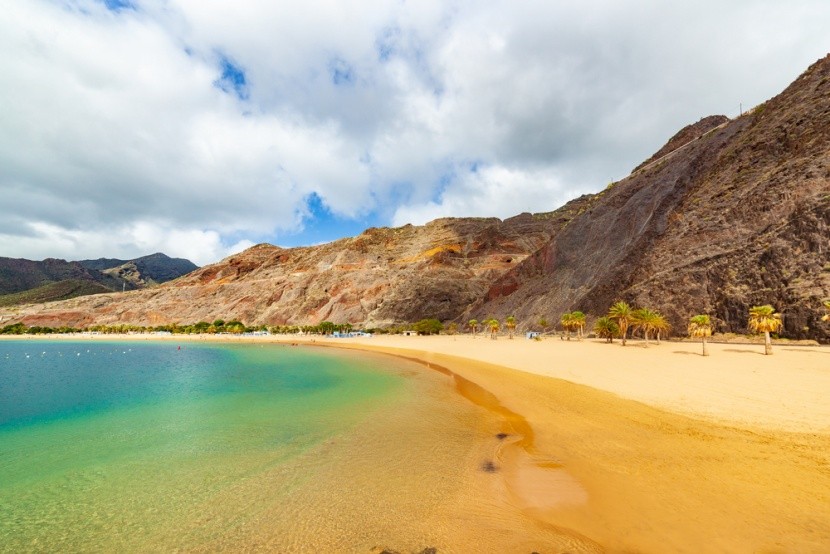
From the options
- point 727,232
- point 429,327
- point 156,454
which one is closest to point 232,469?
point 156,454

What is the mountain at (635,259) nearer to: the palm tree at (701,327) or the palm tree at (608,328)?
the palm tree at (608,328)

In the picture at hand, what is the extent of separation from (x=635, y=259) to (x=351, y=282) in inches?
3179

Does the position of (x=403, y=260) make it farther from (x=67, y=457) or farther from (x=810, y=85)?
(x=67, y=457)

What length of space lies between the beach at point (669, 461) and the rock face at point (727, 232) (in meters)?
16.8

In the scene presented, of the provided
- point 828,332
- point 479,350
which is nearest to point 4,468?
point 479,350

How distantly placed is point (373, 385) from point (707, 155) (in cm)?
6580

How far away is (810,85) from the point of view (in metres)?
49.1

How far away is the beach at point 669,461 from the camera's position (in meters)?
7.22

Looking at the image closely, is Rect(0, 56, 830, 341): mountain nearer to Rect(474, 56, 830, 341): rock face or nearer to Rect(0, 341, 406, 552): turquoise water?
Rect(474, 56, 830, 341): rock face

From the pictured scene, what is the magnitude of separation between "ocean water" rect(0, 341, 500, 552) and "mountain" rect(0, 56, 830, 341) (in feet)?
118

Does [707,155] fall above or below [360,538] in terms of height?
above

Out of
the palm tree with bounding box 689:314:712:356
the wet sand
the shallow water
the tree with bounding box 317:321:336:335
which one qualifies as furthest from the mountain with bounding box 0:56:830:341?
the shallow water

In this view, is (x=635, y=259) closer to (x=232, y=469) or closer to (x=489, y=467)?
(x=489, y=467)

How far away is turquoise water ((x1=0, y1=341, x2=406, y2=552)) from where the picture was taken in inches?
319
